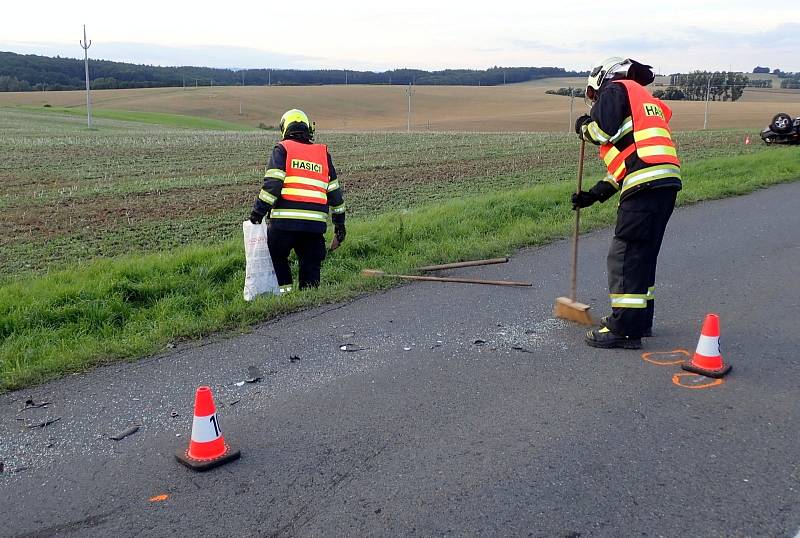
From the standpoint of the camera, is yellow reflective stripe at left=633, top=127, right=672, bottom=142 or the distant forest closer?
yellow reflective stripe at left=633, top=127, right=672, bottom=142

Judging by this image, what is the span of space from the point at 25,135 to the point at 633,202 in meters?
37.7

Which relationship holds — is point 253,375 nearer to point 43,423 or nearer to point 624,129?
point 43,423

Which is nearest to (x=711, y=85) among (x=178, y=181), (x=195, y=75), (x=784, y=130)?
(x=784, y=130)

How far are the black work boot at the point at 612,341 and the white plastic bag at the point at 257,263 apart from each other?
2.95m

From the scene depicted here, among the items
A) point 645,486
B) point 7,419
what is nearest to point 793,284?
point 645,486

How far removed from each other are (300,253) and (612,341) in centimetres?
316

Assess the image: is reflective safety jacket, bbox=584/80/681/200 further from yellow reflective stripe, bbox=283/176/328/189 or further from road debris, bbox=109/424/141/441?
road debris, bbox=109/424/141/441

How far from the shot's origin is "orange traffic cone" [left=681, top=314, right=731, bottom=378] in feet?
15.6

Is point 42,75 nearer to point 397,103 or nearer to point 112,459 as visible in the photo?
point 397,103

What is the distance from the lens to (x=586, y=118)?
5.62 metres

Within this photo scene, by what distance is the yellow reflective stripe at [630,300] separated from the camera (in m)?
5.33

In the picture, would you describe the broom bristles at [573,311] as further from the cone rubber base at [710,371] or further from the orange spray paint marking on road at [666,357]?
the cone rubber base at [710,371]

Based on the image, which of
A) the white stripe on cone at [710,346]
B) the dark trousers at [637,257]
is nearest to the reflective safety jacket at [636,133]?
the dark trousers at [637,257]

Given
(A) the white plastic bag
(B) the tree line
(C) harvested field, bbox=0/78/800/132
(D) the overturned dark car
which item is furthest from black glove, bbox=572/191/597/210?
(B) the tree line
